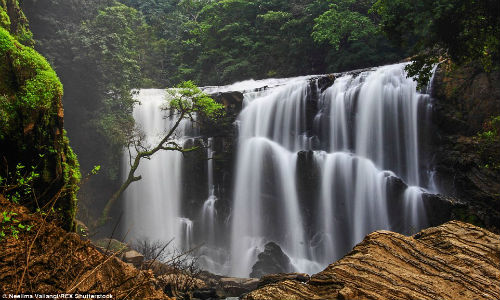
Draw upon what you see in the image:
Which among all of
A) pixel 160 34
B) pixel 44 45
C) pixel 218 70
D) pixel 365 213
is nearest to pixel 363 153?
pixel 365 213

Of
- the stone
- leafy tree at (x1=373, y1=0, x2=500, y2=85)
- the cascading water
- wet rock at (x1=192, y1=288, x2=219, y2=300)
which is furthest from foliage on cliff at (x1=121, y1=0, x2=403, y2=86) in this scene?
wet rock at (x1=192, y1=288, x2=219, y2=300)

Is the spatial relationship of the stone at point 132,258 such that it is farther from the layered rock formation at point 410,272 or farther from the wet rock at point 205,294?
the layered rock formation at point 410,272

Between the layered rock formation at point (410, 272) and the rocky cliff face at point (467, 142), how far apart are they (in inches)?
377

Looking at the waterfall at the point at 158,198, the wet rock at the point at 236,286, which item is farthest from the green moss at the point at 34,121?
the waterfall at the point at 158,198

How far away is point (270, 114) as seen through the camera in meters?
17.9

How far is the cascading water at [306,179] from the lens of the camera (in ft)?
45.8

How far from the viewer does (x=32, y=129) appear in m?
4.94

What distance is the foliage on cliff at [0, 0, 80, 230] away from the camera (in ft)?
15.2

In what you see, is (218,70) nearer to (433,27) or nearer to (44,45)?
(44,45)

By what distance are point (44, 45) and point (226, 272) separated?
17.2 meters

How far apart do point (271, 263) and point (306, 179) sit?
14.4 feet

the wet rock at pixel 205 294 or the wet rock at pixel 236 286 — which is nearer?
the wet rock at pixel 205 294

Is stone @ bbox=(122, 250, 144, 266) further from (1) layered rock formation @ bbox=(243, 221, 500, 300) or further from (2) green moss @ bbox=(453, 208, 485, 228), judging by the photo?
(2) green moss @ bbox=(453, 208, 485, 228)

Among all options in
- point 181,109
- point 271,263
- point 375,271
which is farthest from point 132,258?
point 375,271
